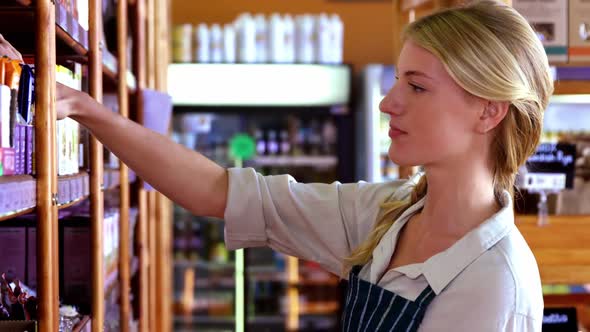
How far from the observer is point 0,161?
54.1 inches

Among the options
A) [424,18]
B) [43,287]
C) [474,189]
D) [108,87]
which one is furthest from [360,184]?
[108,87]

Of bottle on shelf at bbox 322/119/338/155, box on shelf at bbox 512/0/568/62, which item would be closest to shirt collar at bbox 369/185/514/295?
box on shelf at bbox 512/0/568/62

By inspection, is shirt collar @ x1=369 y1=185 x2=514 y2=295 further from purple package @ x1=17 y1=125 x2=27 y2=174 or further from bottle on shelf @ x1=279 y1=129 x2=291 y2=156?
bottle on shelf @ x1=279 y1=129 x2=291 y2=156

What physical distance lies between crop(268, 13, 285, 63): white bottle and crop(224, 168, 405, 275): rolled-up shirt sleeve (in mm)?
3902

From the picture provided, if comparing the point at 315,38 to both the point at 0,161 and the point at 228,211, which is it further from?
the point at 0,161

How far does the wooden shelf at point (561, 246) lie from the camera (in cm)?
269

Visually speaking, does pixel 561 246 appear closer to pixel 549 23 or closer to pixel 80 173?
pixel 549 23

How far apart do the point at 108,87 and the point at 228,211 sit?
1.57 meters

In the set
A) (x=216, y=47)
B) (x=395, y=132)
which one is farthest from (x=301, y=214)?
(x=216, y=47)

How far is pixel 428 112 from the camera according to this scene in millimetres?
1652

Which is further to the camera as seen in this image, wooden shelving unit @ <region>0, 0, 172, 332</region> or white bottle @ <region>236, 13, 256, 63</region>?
white bottle @ <region>236, 13, 256, 63</region>

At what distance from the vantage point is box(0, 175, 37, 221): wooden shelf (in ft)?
4.25

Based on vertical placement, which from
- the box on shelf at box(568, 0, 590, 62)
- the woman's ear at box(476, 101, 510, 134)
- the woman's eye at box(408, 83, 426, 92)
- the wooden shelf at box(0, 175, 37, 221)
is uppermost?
the box on shelf at box(568, 0, 590, 62)

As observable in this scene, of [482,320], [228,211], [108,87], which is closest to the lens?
[482,320]
